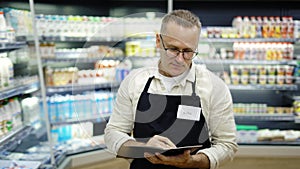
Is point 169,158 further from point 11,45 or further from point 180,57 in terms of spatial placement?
point 11,45

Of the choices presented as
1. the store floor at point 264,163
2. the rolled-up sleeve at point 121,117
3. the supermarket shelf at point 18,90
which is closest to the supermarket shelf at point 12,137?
the supermarket shelf at point 18,90

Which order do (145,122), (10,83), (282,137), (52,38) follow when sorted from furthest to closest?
(282,137), (52,38), (10,83), (145,122)

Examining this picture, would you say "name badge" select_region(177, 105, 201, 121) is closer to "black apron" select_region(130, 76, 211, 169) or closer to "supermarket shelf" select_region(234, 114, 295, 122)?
"black apron" select_region(130, 76, 211, 169)

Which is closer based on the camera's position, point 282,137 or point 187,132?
point 187,132

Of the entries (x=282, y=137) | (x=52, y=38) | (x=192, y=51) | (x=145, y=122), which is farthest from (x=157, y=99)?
(x=282, y=137)

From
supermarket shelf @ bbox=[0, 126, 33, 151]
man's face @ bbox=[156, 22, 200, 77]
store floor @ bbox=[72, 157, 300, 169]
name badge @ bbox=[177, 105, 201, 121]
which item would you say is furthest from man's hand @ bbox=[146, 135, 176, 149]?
store floor @ bbox=[72, 157, 300, 169]

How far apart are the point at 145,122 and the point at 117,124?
0.11 meters

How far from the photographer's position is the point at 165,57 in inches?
44.9

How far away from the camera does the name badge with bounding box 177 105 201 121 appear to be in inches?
47.8

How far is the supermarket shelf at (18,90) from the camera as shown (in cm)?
255

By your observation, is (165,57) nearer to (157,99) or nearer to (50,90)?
(157,99)

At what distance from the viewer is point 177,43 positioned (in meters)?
1.09

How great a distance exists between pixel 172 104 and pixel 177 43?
23 centimetres

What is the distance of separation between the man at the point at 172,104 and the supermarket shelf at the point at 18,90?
1.57m
